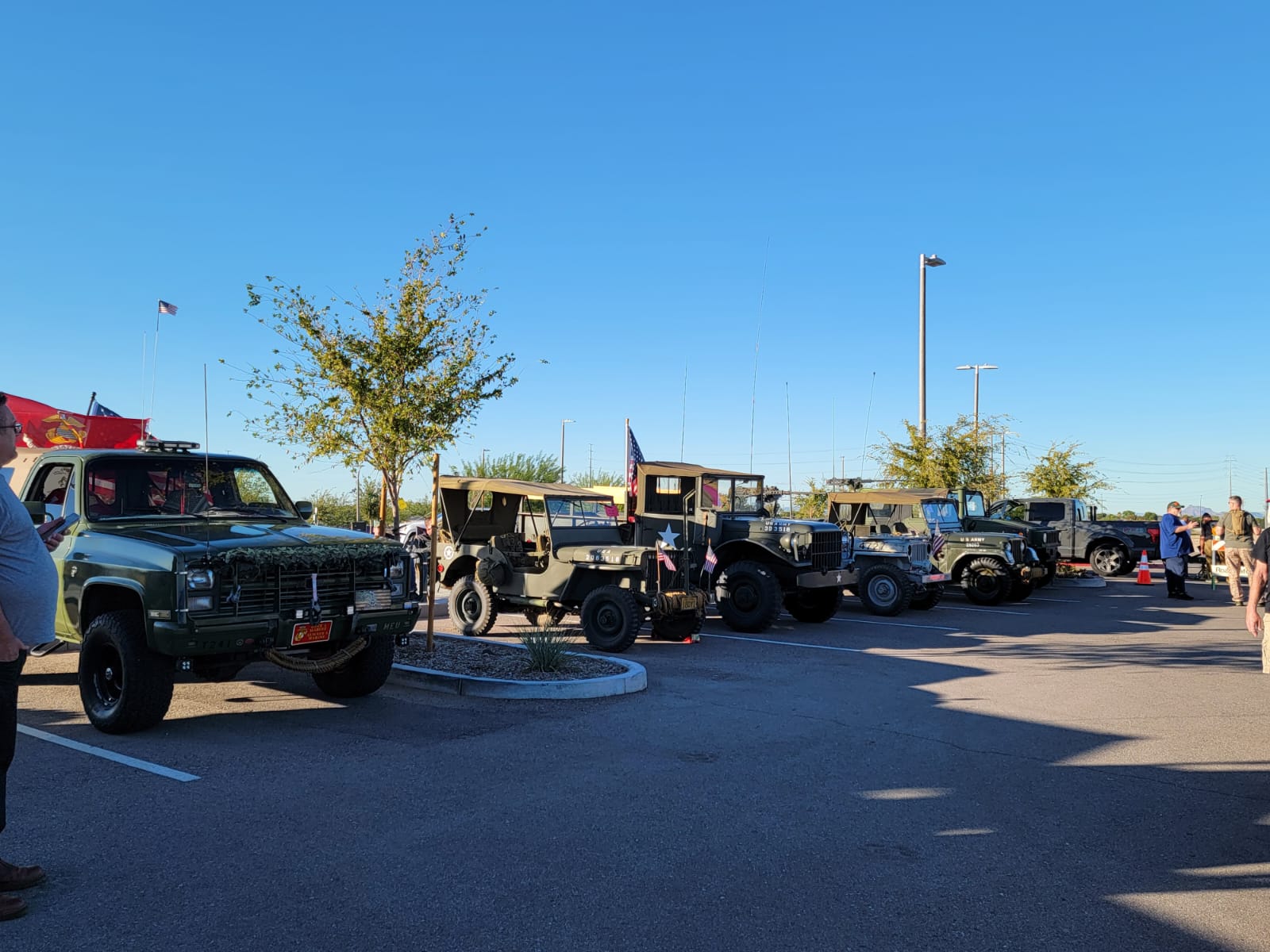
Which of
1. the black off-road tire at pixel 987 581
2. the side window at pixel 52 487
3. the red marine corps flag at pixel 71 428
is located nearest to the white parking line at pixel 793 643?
the black off-road tire at pixel 987 581

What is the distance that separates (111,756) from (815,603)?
416 inches

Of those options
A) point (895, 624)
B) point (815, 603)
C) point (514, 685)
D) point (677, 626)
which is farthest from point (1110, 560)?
point (514, 685)

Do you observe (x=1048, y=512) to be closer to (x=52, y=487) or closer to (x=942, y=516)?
(x=942, y=516)

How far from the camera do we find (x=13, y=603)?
12.3 ft

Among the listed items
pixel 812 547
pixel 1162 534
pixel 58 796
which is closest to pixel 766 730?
pixel 58 796

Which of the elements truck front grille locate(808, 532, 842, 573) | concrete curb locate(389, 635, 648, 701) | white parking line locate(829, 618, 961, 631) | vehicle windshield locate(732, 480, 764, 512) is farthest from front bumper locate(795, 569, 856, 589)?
concrete curb locate(389, 635, 648, 701)

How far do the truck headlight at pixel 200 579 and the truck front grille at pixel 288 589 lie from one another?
68 millimetres

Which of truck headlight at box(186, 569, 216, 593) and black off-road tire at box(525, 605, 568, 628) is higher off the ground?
truck headlight at box(186, 569, 216, 593)

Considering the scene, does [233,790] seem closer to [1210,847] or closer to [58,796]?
[58,796]

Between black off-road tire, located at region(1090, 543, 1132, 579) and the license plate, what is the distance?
952 inches

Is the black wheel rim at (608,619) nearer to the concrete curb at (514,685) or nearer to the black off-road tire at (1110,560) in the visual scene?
the concrete curb at (514,685)

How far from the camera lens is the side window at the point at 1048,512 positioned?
26.4m

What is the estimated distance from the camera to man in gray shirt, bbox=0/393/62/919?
3.71 m

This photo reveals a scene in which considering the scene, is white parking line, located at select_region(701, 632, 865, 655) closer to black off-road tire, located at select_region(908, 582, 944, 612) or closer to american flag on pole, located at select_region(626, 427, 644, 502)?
american flag on pole, located at select_region(626, 427, 644, 502)
